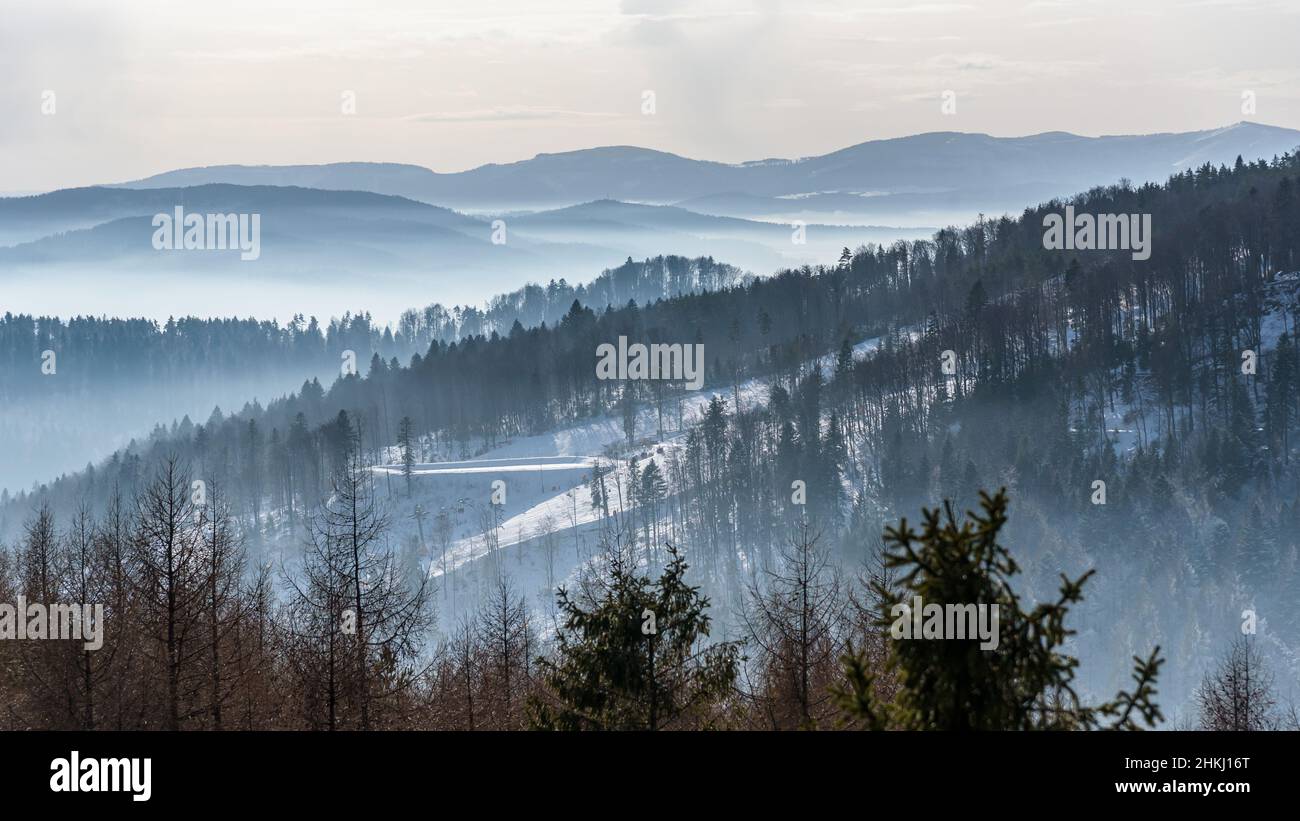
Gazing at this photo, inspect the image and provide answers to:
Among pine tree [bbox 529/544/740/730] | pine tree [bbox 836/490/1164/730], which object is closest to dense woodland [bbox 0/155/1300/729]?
pine tree [bbox 529/544/740/730]

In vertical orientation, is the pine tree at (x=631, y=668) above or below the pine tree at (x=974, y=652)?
below

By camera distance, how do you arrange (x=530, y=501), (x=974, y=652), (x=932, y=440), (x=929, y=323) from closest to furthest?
1. (x=974, y=652)
2. (x=530, y=501)
3. (x=932, y=440)
4. (x=929, y=323)

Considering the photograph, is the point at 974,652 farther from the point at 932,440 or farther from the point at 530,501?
the point at 932,440

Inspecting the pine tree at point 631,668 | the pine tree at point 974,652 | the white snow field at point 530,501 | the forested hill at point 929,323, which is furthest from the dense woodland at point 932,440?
the pine tree at point 974,652

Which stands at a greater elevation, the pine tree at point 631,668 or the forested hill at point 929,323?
the forested hill at point 929,323

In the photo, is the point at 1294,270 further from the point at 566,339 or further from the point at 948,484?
the point at 566,339

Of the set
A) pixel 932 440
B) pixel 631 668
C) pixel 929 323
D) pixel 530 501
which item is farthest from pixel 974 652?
pixel 929 323

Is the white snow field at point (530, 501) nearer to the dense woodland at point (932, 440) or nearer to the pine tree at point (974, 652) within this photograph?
the dense woodland at point (932, 440)

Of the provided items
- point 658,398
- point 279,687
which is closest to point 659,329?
point 658,398

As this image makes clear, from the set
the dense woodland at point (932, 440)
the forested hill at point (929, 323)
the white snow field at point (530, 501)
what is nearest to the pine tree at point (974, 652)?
the dense woodland at point (932, 440)

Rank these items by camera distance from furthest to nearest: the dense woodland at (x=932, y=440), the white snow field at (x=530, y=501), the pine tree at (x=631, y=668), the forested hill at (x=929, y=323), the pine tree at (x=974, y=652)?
the forested hill at (x=929, y=323), the white snow field at (x=530, y=501), the dense woodland at (x=932, y=440), the pine tree at (x=631, y=668), the pine tree at (x=974, y=652)

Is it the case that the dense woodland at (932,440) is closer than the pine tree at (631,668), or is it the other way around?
the pine tree at (631,668)

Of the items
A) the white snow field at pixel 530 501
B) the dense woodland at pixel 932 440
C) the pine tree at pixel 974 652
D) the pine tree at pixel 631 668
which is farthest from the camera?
the white snow field at pixel 530 501
